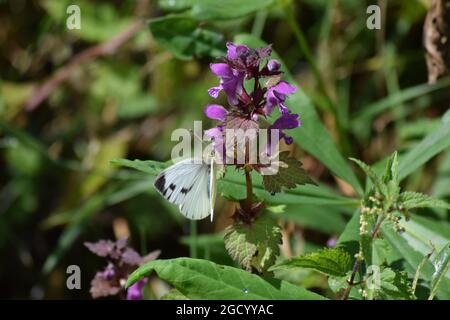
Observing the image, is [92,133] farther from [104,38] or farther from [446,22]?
[446,22]

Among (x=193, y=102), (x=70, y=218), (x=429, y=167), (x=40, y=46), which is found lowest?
(x=70, y=218)

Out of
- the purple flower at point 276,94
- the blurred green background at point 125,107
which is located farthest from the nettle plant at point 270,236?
the blurred green background at point 125,107

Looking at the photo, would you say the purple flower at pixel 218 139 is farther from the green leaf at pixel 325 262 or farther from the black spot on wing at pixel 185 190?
the green leaf at pixel 325 262

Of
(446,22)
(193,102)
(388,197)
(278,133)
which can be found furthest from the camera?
(193,102)

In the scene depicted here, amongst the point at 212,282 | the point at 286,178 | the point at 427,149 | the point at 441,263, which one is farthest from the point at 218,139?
the point at 427,149

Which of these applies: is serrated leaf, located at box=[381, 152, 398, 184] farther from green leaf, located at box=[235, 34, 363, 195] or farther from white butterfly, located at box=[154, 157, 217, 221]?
green leaf, located at box=[235, 34, 363, 195]

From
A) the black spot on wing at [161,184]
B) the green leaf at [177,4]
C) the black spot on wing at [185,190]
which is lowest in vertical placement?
the black spot on wing at [185,190]

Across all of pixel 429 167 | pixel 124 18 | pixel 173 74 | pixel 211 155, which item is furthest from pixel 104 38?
pixel 211 155

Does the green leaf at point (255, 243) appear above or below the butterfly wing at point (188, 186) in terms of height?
below
